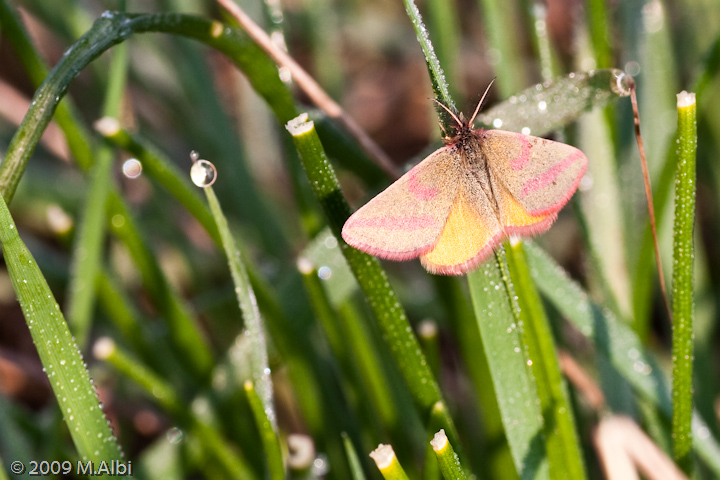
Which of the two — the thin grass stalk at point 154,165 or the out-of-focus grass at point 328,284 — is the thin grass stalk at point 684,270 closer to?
the out-of-focus grass at point 328,284

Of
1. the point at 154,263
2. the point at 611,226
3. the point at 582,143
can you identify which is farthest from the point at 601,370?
the point at 154,263

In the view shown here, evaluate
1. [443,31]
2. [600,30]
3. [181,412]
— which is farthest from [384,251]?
[443,31]

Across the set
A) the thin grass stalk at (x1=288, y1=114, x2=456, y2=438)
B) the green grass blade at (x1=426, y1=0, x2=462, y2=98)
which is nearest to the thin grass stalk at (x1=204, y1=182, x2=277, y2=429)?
the thin grass stalk at (x1=288, y1=114, x2=456, y2=438)

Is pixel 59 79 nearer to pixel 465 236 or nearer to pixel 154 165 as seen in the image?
pixel 154 165

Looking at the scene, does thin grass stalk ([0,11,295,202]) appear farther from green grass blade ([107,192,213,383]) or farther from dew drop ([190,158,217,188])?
green grass blade ([107,192,213,383])

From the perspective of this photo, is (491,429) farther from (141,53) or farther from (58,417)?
(141,53)

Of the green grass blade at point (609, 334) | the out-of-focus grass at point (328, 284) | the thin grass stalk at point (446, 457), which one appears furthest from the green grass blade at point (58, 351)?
the green grass blade at point (609, 334)
